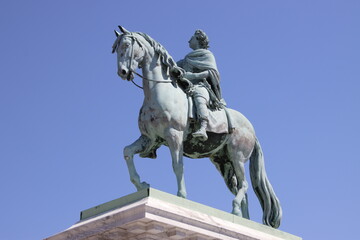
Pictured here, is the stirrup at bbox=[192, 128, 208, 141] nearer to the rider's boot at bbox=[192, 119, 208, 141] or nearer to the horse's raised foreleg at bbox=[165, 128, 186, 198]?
the rider's boot at bbox=[192, 119, 208, 141]

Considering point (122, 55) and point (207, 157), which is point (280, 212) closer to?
point (207, 157)

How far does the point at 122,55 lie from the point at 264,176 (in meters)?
4.20

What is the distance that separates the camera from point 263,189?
1529cm

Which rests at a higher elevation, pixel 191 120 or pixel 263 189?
pixel 191 120

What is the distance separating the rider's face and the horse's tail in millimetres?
Answer: 2362

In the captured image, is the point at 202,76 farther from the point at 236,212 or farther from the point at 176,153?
the point at 236,212

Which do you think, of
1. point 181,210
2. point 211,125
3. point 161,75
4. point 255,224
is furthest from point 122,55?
point 255,224

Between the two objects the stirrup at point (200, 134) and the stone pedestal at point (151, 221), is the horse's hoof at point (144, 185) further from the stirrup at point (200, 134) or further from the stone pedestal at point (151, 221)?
the stirrup at point (200, 134)

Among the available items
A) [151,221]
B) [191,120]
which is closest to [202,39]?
[191,120]

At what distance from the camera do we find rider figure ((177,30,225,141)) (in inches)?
544

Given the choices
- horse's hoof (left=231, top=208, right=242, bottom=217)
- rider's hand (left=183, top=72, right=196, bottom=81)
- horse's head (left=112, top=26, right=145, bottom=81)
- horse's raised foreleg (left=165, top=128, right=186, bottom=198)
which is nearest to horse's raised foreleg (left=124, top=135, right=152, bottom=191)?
horse's raised foreleg (left=165, top=128, right=186, bottom=198)

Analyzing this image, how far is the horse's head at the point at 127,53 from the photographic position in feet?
43.4

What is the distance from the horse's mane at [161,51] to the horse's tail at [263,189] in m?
2.80

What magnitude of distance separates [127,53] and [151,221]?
3196 mm
